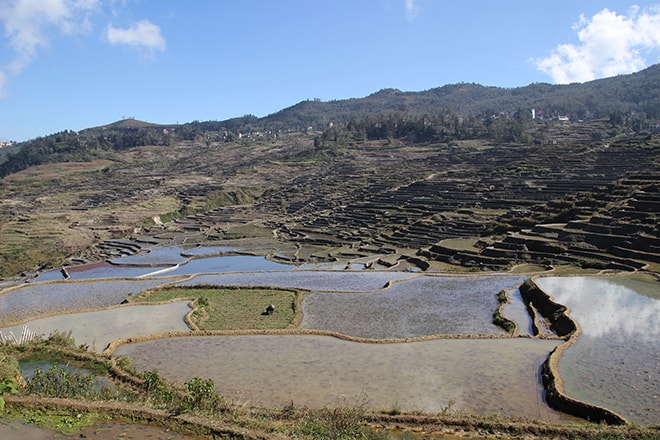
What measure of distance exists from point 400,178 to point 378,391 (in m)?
58.3

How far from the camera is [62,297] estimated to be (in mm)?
22953

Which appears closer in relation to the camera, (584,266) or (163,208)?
(584,266)

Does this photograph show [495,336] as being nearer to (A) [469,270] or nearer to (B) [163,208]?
(A) [469,270]

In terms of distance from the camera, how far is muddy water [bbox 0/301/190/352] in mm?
16125

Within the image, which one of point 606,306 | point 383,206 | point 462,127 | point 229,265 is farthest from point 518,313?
point 462,127

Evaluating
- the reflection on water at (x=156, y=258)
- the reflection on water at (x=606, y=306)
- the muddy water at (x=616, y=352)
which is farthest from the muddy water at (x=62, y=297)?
the reflection on water at (x=606, y=306)

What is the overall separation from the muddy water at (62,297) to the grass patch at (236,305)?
5.04 ft

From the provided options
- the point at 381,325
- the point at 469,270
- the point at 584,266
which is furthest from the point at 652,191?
the point at 381,325

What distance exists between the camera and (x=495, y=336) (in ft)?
49.8

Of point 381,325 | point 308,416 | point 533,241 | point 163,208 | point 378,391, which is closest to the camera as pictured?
point 308,416

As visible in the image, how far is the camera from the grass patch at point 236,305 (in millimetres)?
17719

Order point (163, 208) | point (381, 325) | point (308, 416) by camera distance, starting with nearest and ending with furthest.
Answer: point (308, 416) < point (381, 325) < point (163, 208)

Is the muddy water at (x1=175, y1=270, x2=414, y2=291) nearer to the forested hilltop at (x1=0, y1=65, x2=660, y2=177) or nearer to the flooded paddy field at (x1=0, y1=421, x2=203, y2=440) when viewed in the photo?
the flooded paddy field at (x1=0, y1=421, x2=203, y2=440)

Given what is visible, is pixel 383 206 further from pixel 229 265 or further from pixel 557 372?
pixel 557 372
